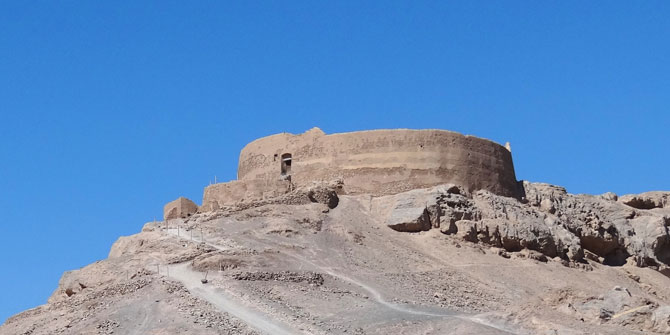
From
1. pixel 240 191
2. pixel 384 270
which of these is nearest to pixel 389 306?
pixel 384 270

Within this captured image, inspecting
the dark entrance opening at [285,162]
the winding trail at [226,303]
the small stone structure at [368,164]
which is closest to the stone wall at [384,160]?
the small stone structure at [368,164]

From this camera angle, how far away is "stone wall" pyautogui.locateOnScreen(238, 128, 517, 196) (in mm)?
40469

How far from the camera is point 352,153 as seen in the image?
40.8m

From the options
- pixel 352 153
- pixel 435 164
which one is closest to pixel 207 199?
pixel 352 153

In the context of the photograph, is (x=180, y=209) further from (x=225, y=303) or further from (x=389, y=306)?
(x=389, y=306)

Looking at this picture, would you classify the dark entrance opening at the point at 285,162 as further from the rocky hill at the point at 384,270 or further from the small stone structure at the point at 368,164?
the rocky hill at the point at 384,270

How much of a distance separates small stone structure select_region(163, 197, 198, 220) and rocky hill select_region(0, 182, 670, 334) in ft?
7.92

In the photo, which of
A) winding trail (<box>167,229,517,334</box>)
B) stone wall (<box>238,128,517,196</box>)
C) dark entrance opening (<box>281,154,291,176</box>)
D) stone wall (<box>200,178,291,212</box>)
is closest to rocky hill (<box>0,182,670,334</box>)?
winding trail (<box>167,229,517,334</box>)

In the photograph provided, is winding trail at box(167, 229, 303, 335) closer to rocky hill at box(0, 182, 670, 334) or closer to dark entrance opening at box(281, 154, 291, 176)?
rocky hill at box(0, 182, 670, 334)

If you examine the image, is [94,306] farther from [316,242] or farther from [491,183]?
[491,183]

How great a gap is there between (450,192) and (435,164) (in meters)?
1.52

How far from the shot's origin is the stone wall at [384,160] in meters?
40.5

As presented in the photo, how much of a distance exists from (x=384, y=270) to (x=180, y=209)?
953 centimetres

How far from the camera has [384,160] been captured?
4059 cm
